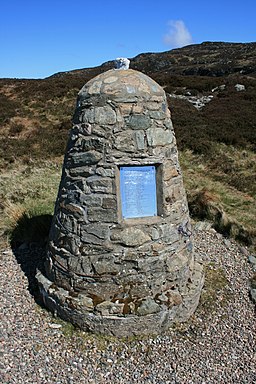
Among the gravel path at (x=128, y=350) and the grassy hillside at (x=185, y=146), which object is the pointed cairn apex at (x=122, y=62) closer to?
the gravel path at (x=128, y=350)

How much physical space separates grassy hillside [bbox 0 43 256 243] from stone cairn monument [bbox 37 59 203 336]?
3.55 m

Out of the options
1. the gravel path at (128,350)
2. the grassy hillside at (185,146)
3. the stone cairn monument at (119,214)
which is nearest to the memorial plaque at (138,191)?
the stone cairn monument at (119,214)

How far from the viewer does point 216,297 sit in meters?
5.54

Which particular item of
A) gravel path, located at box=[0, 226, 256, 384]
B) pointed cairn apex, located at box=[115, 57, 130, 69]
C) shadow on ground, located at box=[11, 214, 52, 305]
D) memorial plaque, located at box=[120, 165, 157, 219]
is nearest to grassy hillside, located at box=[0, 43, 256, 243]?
shadow on ground, located at box=[11, 214, 52, 305]

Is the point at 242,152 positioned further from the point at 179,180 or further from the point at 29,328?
the point at 29,328

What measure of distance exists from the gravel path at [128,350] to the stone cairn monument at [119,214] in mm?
242

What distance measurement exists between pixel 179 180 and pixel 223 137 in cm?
1293

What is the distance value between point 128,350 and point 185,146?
1279cm

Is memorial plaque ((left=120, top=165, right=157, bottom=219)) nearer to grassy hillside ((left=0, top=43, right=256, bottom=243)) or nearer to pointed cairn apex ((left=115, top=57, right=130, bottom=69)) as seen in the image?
pointed cairn apex ((left=115, top=57, right=130, bottom=69))

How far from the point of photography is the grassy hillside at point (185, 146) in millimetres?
9466

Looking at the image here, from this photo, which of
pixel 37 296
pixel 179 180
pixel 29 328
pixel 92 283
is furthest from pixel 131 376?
pixel 179 180

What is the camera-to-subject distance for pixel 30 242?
7.20m

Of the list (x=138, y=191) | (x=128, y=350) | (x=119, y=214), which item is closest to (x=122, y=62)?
(x=138, y=191)

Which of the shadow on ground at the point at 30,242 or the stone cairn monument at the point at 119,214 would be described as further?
the shadow on ground at the point at 30,242
